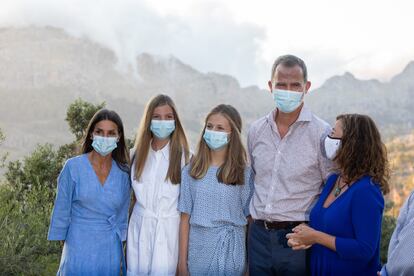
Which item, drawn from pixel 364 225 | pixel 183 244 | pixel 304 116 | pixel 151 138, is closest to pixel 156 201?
pixel 183 244

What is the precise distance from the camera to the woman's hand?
366cm

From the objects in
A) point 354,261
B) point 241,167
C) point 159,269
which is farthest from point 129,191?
point 354,261

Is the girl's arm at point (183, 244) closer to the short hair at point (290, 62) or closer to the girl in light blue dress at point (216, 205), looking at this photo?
the girl in light blue dress at point (216, 205)

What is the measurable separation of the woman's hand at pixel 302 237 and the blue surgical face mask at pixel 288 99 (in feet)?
3.50

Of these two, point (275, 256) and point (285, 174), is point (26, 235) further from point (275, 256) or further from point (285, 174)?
point (285, 174)

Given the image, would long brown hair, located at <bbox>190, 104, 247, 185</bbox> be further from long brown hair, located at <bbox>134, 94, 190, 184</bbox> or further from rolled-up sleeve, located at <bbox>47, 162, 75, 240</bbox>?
rolled-up sleeve, located at <bbox>47, 162, 75, 240</bbox>

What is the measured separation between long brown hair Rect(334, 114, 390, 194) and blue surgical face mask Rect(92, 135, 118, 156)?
2045 mm

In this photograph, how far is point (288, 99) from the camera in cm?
416

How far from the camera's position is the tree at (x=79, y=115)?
14.4 meters

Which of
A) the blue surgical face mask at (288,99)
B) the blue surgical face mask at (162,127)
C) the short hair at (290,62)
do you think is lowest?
the blue surgical face mask at (162,127)

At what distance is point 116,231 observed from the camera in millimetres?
4387

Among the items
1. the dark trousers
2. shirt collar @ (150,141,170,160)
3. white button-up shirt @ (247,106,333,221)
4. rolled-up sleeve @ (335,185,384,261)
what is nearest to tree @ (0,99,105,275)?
shirt collar @ (150,141,170,160)

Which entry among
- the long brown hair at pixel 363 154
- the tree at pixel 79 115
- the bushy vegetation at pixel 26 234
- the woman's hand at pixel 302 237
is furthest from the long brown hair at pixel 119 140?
the tree at pixel 79 115

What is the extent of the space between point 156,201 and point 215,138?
0.79 m
